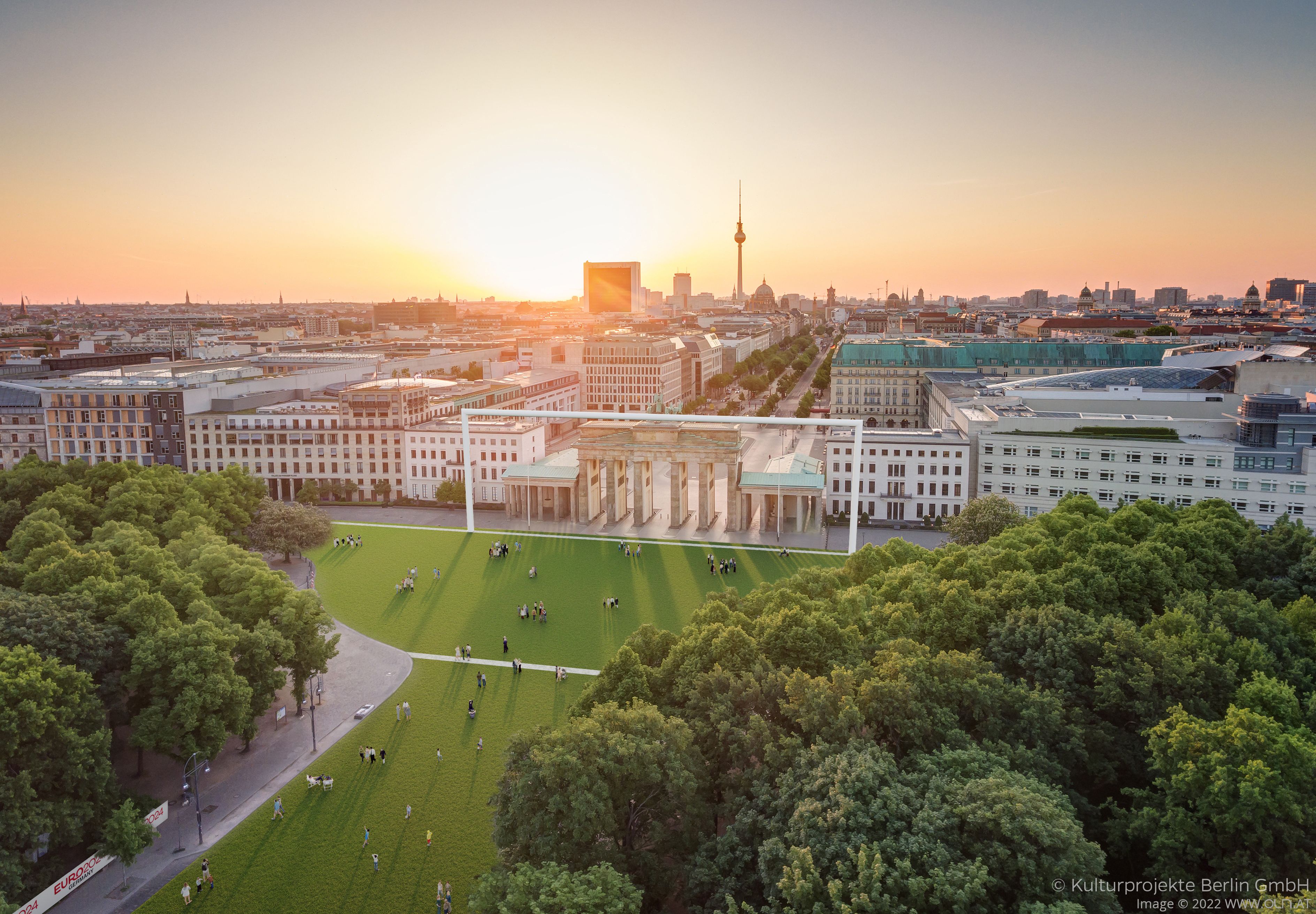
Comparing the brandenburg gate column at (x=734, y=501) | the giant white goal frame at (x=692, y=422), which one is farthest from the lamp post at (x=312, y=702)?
the brandenburg gate column at (x=734, y=501)

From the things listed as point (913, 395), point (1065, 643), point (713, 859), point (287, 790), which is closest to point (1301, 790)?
point (1065, 643)

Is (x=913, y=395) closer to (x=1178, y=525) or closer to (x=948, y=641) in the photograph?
(x=1178, y=525)

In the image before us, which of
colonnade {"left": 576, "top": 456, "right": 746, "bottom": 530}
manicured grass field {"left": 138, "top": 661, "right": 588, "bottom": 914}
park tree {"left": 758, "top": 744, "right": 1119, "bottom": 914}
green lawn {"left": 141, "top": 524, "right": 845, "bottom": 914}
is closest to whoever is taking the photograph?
park tree {"left": 758, "top": 744, "right": 1119, "bottom": 914}

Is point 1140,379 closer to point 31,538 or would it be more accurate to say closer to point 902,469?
point 902,469

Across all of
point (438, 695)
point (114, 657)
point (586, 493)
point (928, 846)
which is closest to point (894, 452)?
point (586, 493)

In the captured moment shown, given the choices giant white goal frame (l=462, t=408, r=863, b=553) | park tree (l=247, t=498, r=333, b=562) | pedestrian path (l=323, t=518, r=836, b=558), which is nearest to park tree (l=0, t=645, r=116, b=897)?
park tree (l=247, t=498, r=333, b=562)

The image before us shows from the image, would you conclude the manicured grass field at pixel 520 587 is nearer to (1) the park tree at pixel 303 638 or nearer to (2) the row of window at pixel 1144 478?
(1) the park tree at pixel 303 638

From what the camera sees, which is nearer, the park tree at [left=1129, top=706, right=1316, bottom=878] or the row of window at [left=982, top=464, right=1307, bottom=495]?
the park tree at [left=1129, top=706, right=1316, bottom=878]

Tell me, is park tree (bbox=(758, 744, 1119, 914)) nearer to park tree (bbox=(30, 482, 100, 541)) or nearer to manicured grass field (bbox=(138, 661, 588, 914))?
manicured grass field (bbox=(138, 661, 588, 914))
